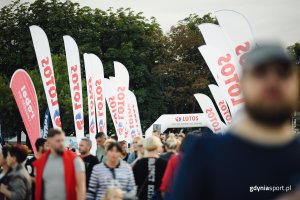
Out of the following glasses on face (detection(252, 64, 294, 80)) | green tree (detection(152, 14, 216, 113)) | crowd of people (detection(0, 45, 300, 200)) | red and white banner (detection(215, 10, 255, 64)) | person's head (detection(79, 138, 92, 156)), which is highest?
green tree (detection(152, 14, 216, 113))

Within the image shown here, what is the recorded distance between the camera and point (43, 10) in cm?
5803

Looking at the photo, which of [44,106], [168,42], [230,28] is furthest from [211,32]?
[168,42]

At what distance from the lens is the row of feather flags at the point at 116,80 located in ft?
51.2

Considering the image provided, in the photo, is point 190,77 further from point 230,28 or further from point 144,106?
point 230,28

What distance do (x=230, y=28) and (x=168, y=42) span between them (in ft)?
154

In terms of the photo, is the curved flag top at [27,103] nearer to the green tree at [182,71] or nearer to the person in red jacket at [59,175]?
the person in red jacket at [59,175]

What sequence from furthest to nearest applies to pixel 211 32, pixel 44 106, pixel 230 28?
pixel 44 106 → pixel 211 32 → pixel 230 28

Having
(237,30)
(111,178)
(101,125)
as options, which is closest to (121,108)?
(101,125)

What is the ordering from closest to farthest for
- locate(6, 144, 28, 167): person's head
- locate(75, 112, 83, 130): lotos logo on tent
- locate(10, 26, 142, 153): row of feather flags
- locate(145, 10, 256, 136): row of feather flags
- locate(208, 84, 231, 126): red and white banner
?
locate(6, 144, 28, 167): person's head → locate(145, 10, 256, 136): row of feather flags → locate(10, 26, 142, 153): row of feather flags → locate(75, 112, 83, 130): lotos logo on tent → locate(208, 84, 231, 126): red and white banner

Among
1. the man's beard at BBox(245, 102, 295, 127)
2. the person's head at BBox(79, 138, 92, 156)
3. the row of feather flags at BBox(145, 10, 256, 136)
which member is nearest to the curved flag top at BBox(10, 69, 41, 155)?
the row of feather flags at BBox(145, 10, 256, 136)

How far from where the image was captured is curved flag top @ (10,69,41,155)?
18.6m

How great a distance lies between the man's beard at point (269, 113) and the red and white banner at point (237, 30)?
1246cm

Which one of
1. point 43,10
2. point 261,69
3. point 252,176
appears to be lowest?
point 252,176

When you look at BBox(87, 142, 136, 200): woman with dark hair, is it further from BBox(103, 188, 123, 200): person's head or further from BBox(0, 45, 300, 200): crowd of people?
BBox(0, 45, 300, 200): crowd of people
